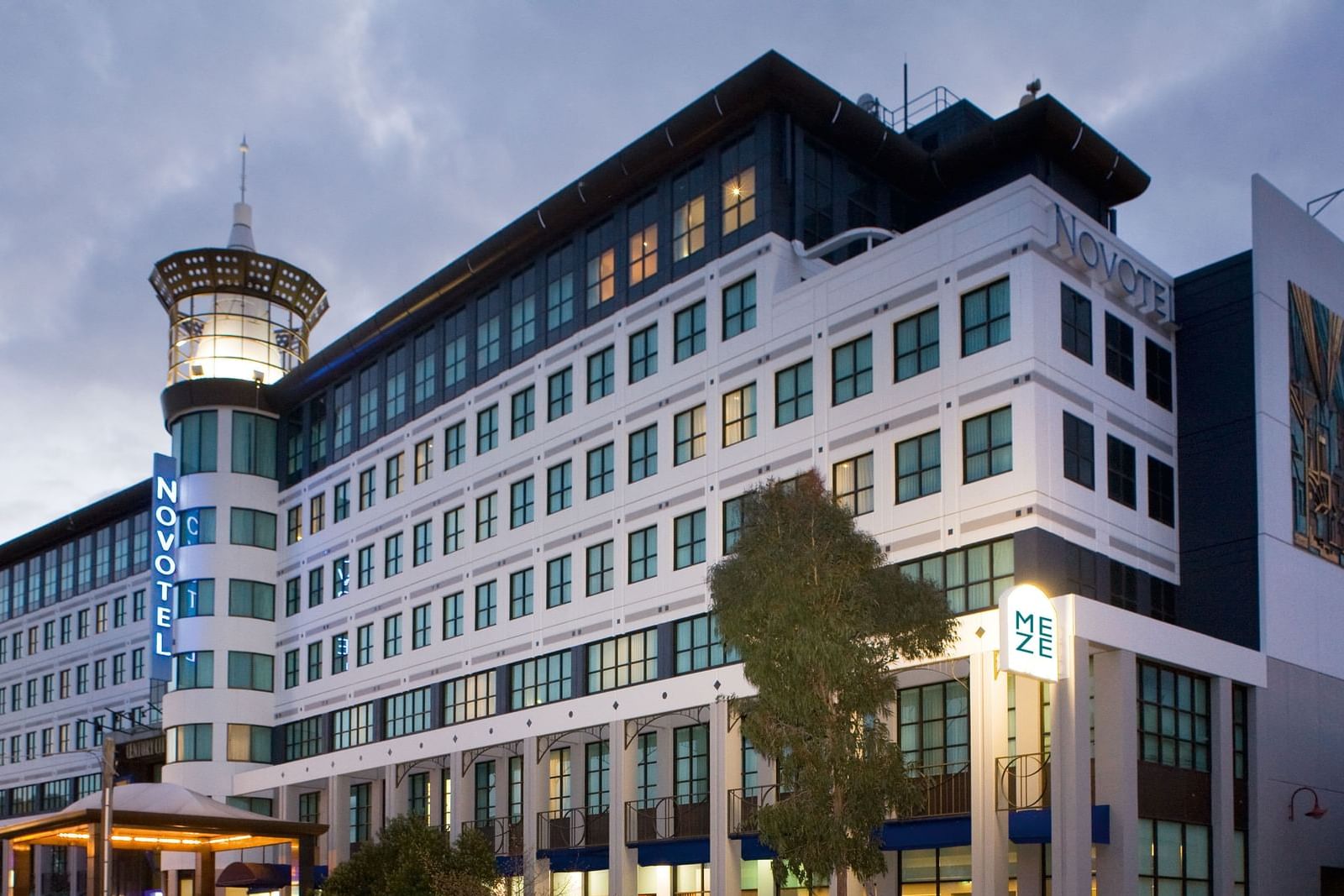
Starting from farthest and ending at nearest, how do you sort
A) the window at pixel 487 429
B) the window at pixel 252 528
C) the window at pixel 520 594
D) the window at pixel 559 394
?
the window at pixel 252 528
the window at pixel 487 429
the window at pixel 520 594
the window at pixel 559 394

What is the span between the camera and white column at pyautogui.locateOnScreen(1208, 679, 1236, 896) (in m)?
40.7

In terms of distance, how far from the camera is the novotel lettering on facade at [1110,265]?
138ft

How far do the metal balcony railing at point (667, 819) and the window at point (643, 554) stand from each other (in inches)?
284

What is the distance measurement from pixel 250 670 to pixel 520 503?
20582 millimetres

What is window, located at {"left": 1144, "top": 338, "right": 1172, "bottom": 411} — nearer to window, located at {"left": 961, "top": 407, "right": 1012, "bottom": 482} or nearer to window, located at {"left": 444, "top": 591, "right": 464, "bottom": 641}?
window, located at {"left": 961, "top": 407, "right": 1012, "bottom": 482}

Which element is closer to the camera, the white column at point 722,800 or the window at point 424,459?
the white column at point 722,800

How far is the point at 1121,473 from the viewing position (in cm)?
4394

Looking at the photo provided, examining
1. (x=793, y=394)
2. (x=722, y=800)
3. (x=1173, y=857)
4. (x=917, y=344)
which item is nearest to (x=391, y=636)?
(x=722, y=800)

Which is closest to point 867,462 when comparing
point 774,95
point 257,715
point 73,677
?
point 774,95

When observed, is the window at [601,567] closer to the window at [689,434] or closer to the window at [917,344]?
the window at [689,434]

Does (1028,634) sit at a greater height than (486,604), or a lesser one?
lesser

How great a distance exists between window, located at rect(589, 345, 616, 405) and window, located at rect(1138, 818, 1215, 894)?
23.5 metres

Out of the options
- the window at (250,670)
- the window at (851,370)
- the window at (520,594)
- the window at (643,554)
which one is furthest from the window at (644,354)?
the window at (250,670)

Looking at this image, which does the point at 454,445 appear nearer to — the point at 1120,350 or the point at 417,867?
the point at 417,867
